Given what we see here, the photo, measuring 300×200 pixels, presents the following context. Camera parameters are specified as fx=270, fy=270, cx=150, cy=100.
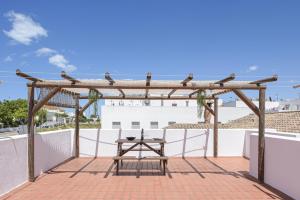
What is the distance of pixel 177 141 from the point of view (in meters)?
10.9

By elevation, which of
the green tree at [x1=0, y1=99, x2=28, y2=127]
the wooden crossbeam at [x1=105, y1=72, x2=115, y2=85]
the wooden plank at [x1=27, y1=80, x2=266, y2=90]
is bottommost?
the green tree at [x1=0, y1=99, x2=28, y2=127]

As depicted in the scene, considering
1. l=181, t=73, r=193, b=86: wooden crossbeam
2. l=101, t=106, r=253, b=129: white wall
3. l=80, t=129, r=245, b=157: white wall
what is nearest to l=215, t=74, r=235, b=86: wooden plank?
l=181, t=73, r=193, b=86: wooden crossbeam

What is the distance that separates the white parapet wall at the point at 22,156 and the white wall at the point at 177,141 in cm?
143

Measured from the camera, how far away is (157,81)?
732 cm

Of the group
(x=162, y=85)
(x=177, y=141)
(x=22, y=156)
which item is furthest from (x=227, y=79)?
(x=22, y=156)

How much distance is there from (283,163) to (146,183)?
10.4 ft

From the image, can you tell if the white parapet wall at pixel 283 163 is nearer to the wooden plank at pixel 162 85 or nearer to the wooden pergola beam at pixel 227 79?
the wooden plank at pixel 162 85

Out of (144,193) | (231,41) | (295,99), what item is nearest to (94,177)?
(144,193)

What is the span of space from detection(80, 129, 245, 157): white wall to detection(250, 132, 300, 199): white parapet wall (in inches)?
148

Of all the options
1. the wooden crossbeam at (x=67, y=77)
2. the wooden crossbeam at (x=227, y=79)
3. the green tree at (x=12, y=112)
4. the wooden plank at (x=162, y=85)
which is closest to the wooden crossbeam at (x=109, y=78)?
the wooden plank at (x=162, y=85)

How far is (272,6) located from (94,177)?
440 inches

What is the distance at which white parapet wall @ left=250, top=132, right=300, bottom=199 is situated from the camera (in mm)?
5309

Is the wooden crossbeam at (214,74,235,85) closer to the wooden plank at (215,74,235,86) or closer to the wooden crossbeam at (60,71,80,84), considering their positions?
the wooden plank at (215,74,235,86)

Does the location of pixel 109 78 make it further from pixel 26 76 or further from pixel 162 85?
pixel 26 76
